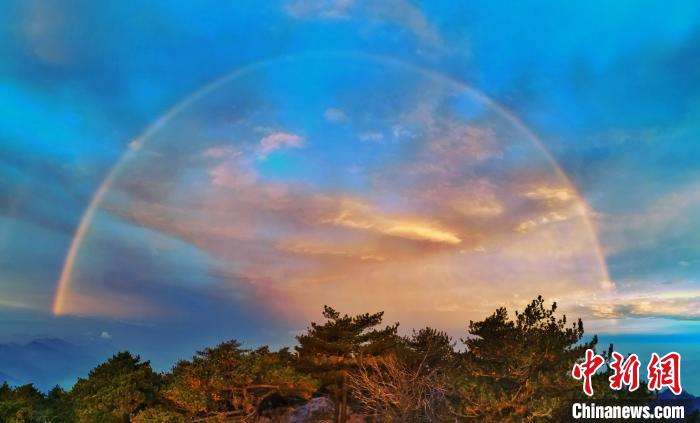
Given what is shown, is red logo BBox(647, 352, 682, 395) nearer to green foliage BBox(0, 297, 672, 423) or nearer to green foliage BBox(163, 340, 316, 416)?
green foliage BBox(0, 297, 672, 423)

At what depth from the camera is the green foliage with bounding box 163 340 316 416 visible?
690 inches

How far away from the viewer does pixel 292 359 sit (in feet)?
79.2

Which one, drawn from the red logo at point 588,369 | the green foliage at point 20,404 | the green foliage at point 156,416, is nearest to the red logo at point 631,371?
the red logo at point 588,369

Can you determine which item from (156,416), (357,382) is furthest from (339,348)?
(156,416)

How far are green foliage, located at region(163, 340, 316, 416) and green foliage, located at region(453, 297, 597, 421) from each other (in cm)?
680

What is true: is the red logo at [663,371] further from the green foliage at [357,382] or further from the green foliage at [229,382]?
the green foliage at [229,382]

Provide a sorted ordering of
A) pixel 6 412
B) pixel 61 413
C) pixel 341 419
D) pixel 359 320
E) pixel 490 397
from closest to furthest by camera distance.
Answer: pixel 490 397
pixel 6 412
pixel 61 413
pixel 341 419
pixel 359 320

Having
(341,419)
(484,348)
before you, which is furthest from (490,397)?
(341,419)

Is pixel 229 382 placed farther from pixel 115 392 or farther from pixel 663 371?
pixel 663 371

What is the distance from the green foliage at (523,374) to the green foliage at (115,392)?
11.6 metres

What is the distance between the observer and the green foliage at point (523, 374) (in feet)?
45.3

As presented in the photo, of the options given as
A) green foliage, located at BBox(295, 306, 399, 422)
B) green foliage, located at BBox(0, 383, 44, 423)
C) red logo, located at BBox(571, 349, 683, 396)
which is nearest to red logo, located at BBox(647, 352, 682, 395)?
red logo, located at BBox(571, 349, 683, 396)

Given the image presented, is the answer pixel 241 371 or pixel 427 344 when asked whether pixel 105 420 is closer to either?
pixel 241 371

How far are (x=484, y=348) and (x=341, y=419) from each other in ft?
31.9
